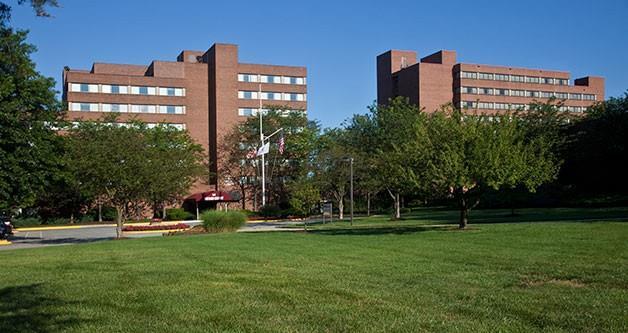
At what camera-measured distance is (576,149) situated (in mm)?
55219

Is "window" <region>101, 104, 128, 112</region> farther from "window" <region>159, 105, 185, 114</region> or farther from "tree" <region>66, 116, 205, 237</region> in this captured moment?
"tree" <region>66, 116, 205, 237</region>

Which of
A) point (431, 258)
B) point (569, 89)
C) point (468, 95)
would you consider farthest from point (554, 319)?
point (569, 89)

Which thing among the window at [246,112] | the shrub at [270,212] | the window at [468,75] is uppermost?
the window at [468,75]

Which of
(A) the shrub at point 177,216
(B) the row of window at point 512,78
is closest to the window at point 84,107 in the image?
(A) the shrub at point 177,216

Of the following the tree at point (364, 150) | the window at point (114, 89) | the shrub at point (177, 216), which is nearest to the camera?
the tree at point (364, 150)

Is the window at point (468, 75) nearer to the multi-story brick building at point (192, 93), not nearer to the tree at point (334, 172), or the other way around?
the multi-story brick building at point (192, 93)

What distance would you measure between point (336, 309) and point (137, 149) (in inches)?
1097

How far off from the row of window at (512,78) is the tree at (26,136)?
8370 centimetres

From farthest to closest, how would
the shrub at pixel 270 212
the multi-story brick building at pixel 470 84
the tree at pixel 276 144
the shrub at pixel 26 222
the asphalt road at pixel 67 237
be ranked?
1. the multi-story brick building at pixel 470 84
2. the tree at pixel 276 144
3. the shrub at pixel 270 212
4. the shrub at pixel 26 222
5. the asphalt road at pixel 67 237

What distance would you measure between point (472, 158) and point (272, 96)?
6229cm

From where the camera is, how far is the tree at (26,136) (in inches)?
1332

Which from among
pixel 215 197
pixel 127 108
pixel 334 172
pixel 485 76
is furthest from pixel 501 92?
pixel 334 172

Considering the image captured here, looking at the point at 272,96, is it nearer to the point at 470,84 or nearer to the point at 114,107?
the point at 114,107

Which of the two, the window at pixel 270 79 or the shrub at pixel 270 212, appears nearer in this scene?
the shrub at pixel 270 212
